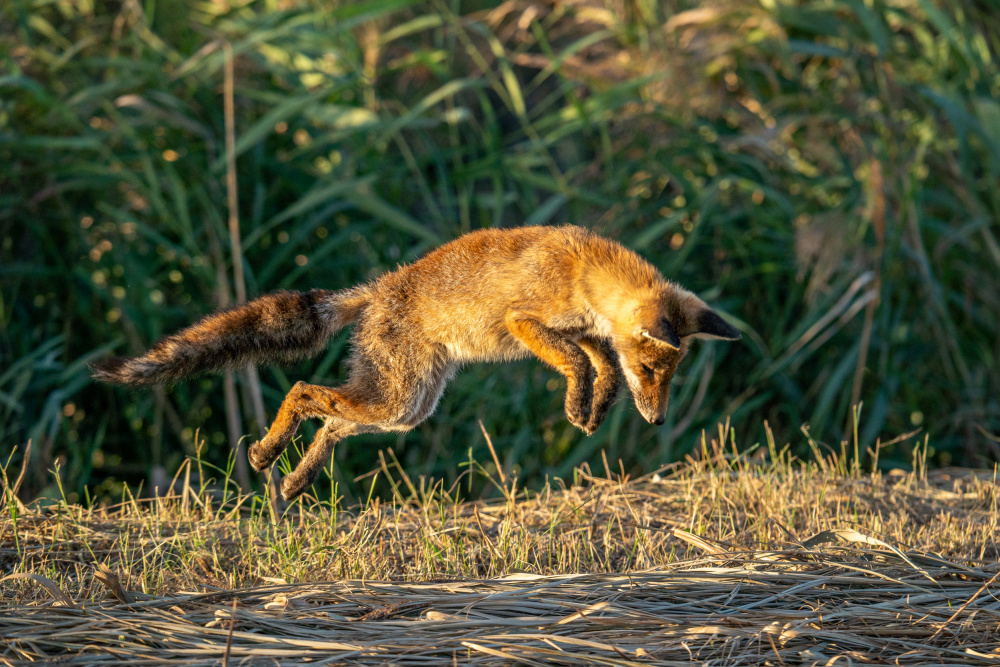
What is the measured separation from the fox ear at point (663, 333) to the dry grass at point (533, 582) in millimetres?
734

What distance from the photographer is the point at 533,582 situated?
10.8 ft

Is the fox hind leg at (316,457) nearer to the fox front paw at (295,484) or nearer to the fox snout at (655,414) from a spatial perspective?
the fox front paw at (295,484)

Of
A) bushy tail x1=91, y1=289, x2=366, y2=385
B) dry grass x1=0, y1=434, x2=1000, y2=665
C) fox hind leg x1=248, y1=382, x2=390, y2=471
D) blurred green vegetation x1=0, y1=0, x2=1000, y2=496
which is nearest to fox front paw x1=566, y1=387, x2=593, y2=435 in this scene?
dry grass x1=0, y1=434, x2=1000, y2=665

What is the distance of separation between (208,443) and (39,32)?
3762 mm

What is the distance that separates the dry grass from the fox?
511mm

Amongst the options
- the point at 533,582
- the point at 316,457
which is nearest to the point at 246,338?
the point at 316,457

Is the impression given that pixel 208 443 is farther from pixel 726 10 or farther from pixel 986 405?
pixel 986 405

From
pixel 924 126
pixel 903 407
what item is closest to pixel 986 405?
pixel 903 407

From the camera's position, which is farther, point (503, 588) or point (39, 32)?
point (39, 32)

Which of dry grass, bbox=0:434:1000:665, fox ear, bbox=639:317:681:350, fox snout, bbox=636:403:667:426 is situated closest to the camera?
dry grass, bbox=0:434:1000:665

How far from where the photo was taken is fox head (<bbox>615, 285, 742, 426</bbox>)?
399 cm

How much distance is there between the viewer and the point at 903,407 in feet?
23.7

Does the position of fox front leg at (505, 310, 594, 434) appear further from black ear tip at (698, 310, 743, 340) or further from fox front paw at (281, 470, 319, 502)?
fox front paw at (281, 470, 319, 502)

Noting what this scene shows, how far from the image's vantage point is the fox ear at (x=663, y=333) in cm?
376
